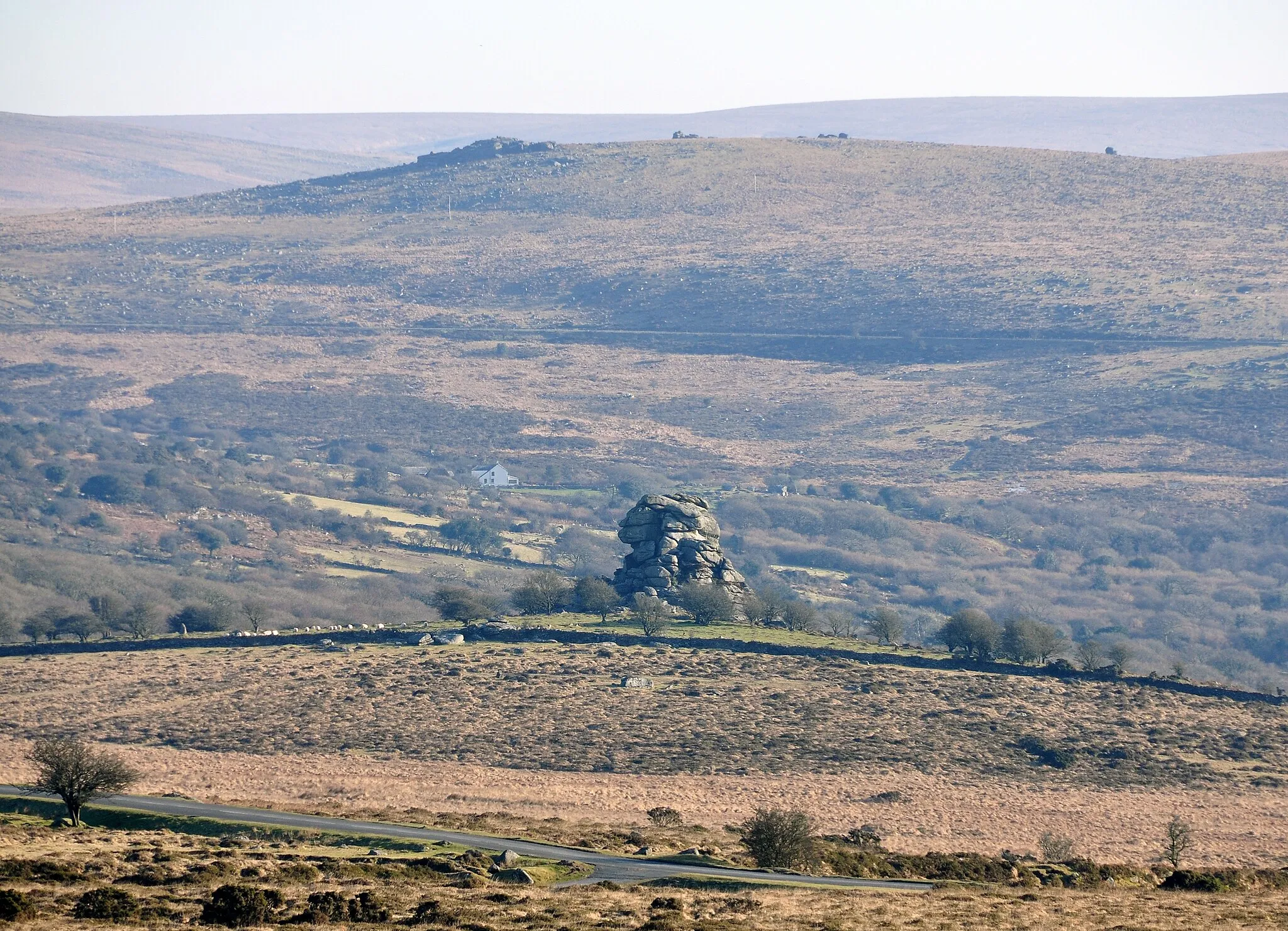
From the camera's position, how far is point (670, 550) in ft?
287

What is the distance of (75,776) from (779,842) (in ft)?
58.7

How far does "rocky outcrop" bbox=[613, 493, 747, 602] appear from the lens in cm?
8688

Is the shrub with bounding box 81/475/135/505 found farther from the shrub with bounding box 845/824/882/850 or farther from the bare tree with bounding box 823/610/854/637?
the shrub with bounding box 845/824/882/850

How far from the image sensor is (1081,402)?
188 m

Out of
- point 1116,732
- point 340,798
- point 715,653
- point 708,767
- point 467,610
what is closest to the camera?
point 340,798

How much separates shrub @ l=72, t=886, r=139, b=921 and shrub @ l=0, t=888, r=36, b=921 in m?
0.87

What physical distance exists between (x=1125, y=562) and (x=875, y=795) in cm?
11193

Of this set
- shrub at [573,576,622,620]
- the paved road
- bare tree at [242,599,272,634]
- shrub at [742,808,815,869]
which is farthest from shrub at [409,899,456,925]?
bare tree at [242,599,272,634]

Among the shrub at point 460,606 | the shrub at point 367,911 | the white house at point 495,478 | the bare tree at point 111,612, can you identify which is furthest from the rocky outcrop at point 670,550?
the white house at point 495,478

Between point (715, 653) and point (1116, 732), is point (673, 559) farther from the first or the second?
point (1116, 732)

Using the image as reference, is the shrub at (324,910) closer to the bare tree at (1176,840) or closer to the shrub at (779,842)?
the shrub at (779,842)

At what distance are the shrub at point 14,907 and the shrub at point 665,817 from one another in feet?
69.7

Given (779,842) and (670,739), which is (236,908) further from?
(670,739)

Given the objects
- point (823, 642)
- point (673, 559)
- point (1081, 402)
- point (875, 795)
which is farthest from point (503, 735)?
point (1081, 402)
